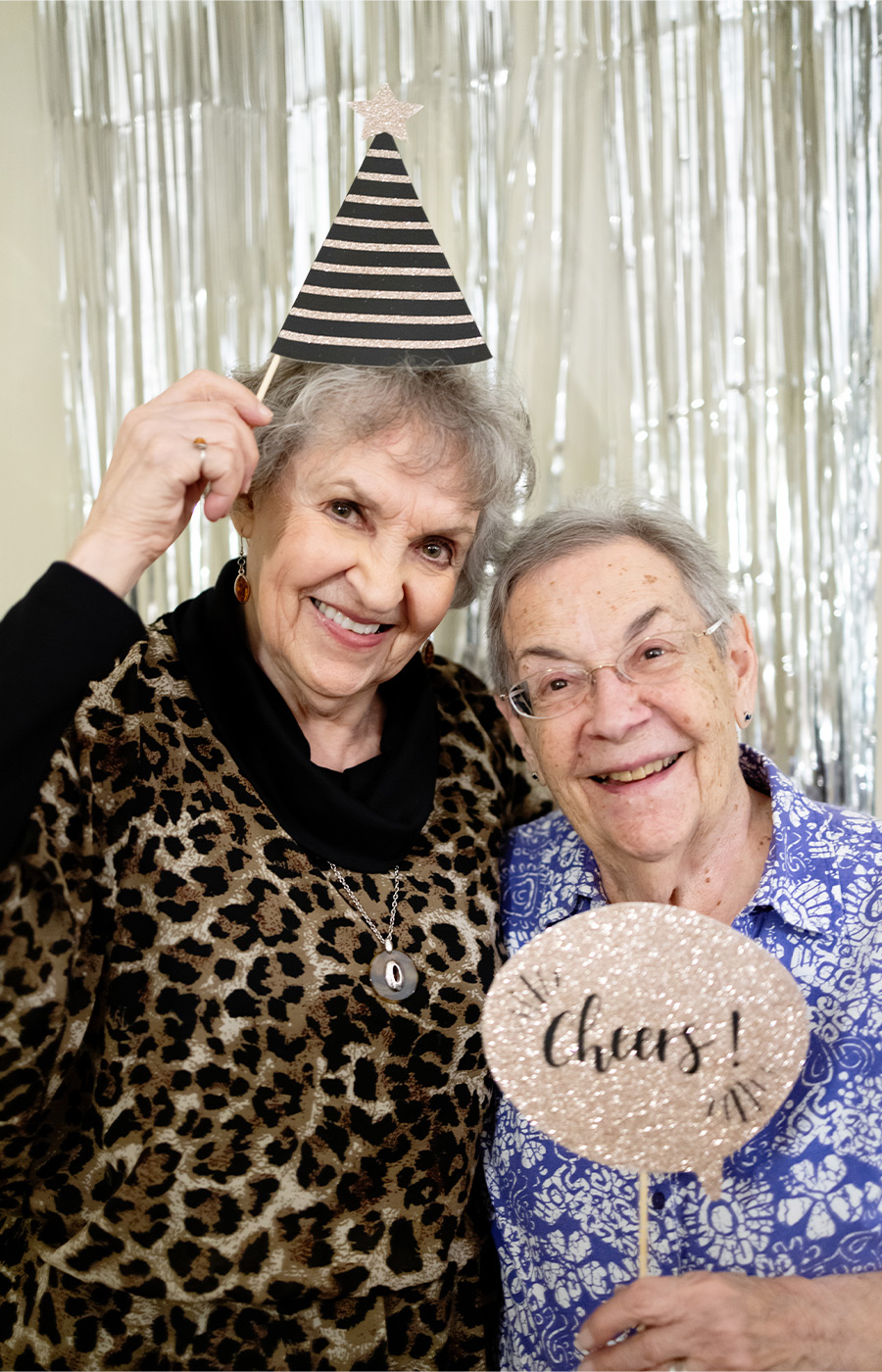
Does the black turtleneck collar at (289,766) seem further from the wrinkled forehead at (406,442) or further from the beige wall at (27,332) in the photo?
the beige wall at (27,332)

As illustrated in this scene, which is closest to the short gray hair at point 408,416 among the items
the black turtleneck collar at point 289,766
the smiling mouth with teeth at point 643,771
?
the black turtleneck collar at point 289,766

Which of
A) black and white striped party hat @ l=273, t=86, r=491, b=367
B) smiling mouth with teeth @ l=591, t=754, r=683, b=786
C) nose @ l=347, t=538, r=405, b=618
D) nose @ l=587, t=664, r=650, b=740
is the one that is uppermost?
black and white striped party hat @ l=273, t=86, r=491, b=367

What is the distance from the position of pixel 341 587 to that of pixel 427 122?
117 cm

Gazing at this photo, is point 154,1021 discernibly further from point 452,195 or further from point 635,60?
point 635,60

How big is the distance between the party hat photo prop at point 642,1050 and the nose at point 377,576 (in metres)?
0.52

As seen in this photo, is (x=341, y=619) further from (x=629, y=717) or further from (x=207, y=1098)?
(x=207, y=1098)

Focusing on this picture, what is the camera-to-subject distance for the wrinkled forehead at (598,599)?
58.8 inches

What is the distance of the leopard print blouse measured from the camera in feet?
4.42

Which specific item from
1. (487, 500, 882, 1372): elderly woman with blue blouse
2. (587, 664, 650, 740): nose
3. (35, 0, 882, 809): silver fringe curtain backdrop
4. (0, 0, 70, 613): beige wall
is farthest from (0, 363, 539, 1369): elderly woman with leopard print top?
(0, 0, 70, 613): beige wall

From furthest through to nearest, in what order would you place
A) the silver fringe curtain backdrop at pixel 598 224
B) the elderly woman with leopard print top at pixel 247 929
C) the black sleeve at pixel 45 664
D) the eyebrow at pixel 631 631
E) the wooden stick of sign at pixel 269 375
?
the silver fringe curtain backdrop at pixel 598 224, the eyebrow at pixel 631 631, the wooden stick of sign at pixel 269 375, the elderly woman with leopard print top at pixel 247 929, the black sleeve at pixel 45 664

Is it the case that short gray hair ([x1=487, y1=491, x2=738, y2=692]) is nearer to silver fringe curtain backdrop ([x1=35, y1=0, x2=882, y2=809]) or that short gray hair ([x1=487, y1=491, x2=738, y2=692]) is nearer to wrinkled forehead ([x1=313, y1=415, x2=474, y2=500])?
wrinkled forehead ([x1=313, y1=415, x2=474, y2=500])

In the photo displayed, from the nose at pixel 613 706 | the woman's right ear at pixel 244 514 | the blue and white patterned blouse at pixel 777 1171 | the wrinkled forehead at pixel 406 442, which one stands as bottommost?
Answer: the blue and white patterned blouse at pixel 777 1171

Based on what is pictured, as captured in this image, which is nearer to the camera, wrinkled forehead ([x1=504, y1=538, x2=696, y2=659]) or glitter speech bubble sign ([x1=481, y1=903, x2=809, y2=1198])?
glitter speech bubble sign ([x1=481, y1=903, x2=809, y2=1198])

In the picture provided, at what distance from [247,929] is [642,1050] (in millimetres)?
516
